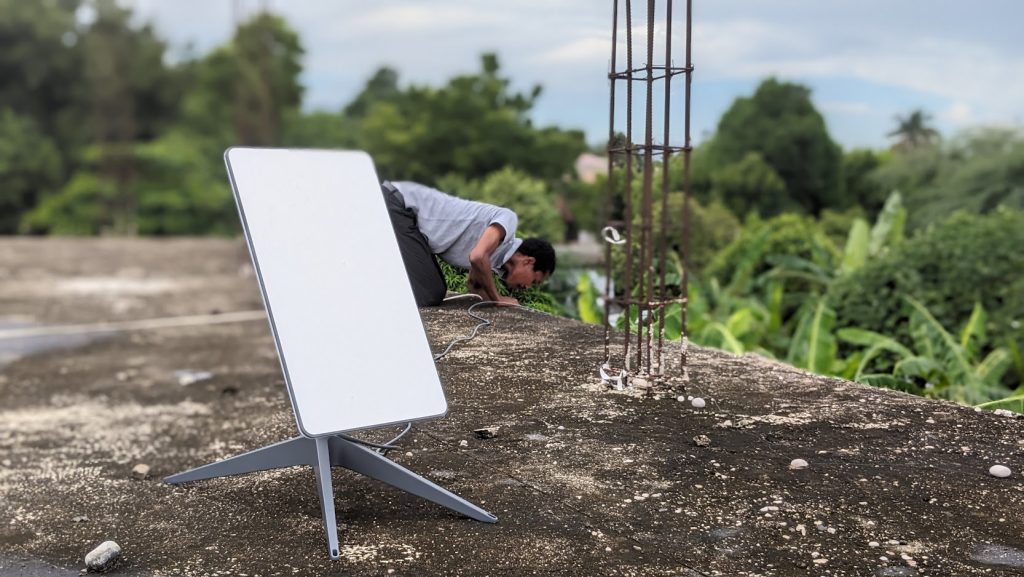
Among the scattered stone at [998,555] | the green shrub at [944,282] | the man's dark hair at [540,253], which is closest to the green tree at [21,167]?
the green shrub at [944,282]

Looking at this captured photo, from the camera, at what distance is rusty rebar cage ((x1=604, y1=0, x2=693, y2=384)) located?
151 inches

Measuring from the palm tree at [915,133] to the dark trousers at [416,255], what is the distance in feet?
49.4

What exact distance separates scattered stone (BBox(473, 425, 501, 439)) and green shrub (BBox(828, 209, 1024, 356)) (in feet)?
14.5

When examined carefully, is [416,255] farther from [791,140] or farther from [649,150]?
[791,140]

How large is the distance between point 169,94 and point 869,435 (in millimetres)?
30473

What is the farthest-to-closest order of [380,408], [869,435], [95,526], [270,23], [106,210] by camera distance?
[106,210]
[270,23]
[869,435]
[95,526]
[380,408]

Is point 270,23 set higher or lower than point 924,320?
higher

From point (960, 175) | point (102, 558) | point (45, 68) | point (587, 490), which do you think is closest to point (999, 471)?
point (587, 490)

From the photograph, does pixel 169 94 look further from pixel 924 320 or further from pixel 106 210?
pixel 924 320

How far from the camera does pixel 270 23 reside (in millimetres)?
26484

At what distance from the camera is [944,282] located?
782 cm

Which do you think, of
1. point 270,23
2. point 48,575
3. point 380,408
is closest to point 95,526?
point 48,575

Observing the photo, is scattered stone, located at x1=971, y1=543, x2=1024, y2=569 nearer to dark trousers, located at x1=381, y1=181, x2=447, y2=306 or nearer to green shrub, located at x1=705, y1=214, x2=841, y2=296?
dark trousers, located at x1=381, y1=181, x2=447, y2=306

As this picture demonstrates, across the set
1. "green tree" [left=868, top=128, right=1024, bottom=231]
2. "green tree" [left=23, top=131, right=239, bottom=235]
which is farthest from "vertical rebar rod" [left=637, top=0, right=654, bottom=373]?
"green tree" [left=23, top=131, right=239, bottom=235]
